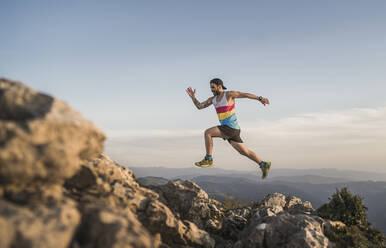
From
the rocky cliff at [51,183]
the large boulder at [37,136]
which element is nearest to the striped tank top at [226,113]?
the rocky cliff at [51,183]

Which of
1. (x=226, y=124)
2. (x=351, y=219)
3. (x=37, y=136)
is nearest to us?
(x=37, y=136)

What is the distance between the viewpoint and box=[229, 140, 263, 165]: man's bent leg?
39.8ft

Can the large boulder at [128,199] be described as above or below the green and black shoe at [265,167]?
below

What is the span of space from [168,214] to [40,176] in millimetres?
4382

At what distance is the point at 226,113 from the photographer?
11.9 m

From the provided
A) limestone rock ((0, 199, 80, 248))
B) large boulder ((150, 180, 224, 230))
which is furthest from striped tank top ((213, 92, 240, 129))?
limestone rock ((0, 199, 80, 248))

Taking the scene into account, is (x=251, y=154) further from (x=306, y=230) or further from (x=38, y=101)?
(x=38, y=101)

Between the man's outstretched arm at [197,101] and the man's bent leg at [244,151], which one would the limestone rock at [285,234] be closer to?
the man's bent leg at [244,151]

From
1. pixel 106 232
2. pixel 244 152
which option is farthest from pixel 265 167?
pixel 106 232

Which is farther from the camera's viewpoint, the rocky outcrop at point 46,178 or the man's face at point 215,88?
the man's face at point 215,88

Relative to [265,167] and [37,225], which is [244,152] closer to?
[265,167]

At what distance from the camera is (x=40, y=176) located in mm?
4641

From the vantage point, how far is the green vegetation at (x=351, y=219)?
10.6 metres

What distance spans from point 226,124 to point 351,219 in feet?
23.6
